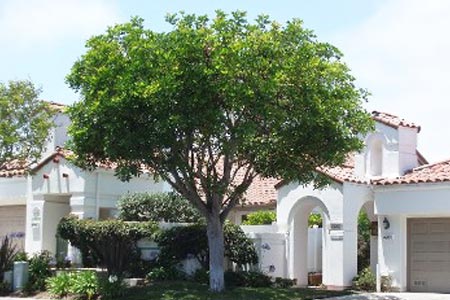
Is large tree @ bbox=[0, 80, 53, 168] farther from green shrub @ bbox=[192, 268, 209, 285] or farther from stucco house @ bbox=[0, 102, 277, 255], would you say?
green shrub @ bbox=[192, 268, 209, 285]

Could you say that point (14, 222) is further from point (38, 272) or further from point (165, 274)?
point (165, 274)

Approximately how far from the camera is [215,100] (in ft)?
65.7

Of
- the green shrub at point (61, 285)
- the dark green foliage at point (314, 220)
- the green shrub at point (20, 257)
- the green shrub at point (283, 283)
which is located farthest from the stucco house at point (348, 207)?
the green shrub at point (61, 285)

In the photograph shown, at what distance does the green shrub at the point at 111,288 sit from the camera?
74.2 ft

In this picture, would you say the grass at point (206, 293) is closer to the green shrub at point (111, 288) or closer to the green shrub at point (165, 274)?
the green shrub at point (111, 288)

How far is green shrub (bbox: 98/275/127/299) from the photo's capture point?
22625 millimetres

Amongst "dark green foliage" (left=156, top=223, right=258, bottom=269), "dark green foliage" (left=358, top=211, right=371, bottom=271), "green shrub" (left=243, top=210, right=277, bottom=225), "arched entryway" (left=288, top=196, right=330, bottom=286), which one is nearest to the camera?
"dark green foliage" (left=156, top=223, right=258, bottom=269)

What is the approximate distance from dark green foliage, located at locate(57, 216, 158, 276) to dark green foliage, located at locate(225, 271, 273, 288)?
10.3 feet

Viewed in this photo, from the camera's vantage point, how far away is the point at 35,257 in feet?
88.1

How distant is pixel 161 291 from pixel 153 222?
4.17 metres

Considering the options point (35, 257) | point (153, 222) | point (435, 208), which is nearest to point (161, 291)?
point (153, 222)

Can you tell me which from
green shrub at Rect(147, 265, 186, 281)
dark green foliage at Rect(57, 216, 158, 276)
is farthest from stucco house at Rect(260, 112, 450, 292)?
dark green foliage at Rect(57, 216, 158, 276)

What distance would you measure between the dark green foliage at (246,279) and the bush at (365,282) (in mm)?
2966

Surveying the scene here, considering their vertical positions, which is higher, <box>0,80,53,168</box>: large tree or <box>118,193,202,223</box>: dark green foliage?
<box>0,80,53,168</box>: large tree
